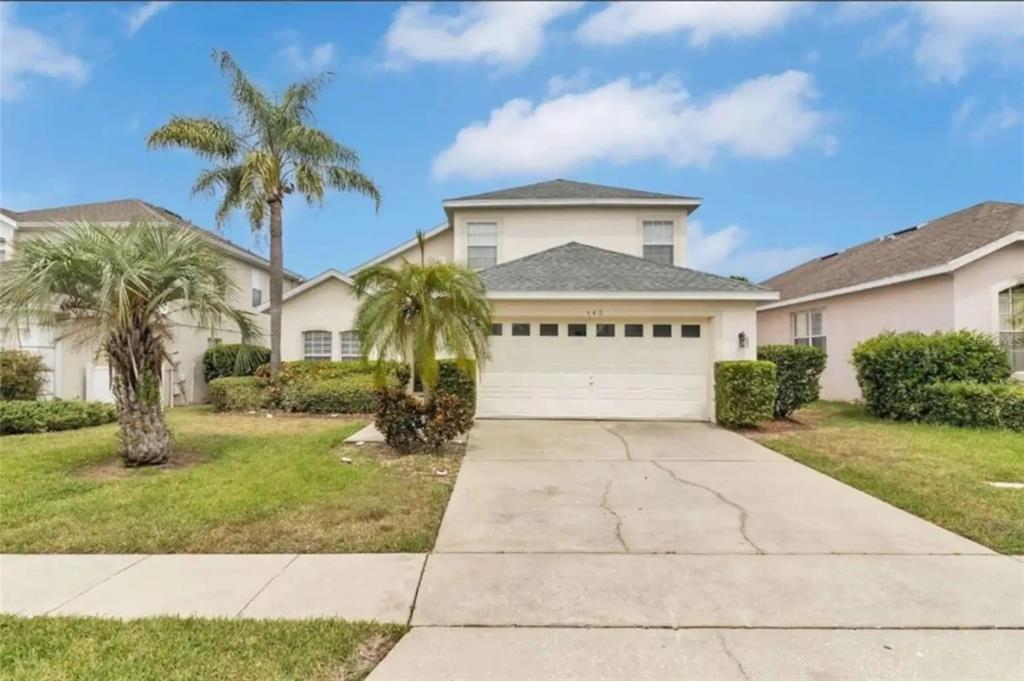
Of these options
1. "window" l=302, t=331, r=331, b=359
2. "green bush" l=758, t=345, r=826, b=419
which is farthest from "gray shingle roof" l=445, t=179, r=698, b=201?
"window" l=302, t=331, r=331, b=359

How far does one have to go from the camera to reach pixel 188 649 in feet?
10.4

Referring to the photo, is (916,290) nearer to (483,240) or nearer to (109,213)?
(483,240)

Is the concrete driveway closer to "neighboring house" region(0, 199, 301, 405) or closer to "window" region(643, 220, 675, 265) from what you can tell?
"neighboring house" region(0, 199, 301, 405)

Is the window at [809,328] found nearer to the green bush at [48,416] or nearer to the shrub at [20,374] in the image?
the green bush at [48,416]

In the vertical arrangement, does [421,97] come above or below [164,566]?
above

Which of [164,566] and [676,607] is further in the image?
[164,566]

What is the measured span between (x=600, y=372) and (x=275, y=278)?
952 centimetres

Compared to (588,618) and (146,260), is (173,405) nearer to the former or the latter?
(146,260)

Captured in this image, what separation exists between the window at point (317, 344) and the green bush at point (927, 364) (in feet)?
50.7

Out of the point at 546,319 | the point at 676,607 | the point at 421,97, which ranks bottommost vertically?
the point at 676,607

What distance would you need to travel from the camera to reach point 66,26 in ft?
24.7

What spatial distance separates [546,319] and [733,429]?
465cm

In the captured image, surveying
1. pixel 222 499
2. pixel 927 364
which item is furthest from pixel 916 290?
pixel 222 499

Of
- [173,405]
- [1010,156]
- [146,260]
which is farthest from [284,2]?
[1010,156]
